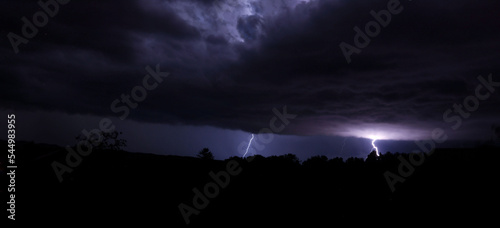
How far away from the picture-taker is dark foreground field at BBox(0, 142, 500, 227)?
8984 millimetres

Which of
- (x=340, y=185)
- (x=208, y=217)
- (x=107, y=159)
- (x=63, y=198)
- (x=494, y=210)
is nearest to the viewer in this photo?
(x=494, y=210)

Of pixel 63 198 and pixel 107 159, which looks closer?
pixel 63 198

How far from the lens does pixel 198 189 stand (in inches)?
426

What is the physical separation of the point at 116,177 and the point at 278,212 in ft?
19.4

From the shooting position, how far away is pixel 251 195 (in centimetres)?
1134

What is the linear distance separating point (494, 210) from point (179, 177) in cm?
1023

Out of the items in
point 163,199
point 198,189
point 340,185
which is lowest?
point 163,199

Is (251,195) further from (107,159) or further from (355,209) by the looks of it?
(107,159)

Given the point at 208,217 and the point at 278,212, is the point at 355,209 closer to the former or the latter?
the point at 278,212

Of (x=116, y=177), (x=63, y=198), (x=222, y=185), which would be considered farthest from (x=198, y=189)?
(x=63, y=198)

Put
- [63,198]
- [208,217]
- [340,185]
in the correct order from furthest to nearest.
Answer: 1. [340,185]
2. [208,217]
3. [63,198]

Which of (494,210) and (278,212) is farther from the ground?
(494,210)

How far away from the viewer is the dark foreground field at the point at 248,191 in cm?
898

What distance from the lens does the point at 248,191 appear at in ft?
37.7
